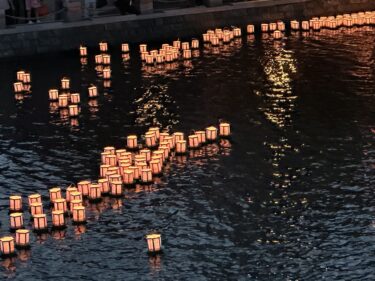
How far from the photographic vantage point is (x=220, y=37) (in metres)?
57.4

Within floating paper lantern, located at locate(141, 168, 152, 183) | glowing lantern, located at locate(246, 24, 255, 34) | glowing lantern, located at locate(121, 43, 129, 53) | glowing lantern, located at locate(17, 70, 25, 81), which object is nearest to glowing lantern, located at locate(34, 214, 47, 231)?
floating paper lantern, located at locate(141, 168, 152, 183)

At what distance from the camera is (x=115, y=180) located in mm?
38156

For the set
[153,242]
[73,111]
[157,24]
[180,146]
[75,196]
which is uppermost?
[157,24]

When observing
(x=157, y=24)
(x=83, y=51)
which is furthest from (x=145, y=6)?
(x=83, y=51)

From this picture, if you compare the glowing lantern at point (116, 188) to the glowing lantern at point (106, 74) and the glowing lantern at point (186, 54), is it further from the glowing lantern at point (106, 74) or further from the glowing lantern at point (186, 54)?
the glowing lantern at point (186, 54)

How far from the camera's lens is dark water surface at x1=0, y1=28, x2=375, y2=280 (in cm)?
3334

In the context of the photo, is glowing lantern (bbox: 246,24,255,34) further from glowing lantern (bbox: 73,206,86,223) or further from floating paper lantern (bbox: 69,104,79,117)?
glowing lantern (bbox: 73,206,86,223)

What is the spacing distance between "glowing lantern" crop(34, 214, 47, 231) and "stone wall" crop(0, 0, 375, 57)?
851 inches

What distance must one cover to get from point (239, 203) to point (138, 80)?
50.5 feet

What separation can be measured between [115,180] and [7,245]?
5345 millimetres

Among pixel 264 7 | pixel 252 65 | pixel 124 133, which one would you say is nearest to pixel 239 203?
pixel 124 133

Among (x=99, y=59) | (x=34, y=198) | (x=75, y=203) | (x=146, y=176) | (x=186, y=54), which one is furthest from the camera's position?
(x=186, y=54)

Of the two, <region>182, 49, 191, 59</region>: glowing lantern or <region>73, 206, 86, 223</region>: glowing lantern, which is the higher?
<region>182, 49, 191, 59</region>: glowing lantern

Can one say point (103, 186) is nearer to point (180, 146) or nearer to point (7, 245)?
point (180, 146)
